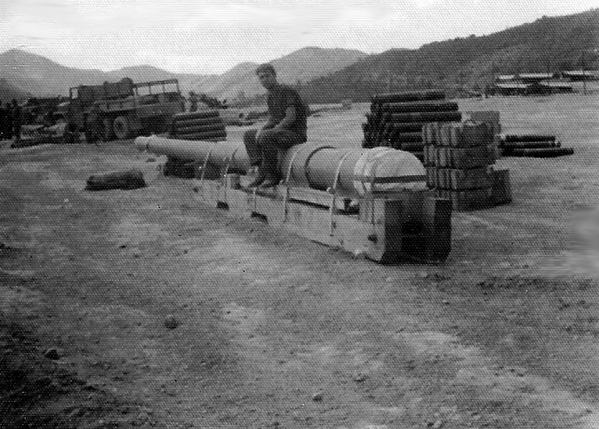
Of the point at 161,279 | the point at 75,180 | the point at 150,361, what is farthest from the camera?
the point at 75,180

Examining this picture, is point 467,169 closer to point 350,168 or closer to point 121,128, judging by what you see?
point 350,168

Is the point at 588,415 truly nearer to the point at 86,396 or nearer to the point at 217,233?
the point at 86,396

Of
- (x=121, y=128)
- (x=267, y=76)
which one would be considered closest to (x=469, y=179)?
(x=267, y=76)

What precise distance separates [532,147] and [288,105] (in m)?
8.93

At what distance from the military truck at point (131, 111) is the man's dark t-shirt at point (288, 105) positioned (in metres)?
17.8

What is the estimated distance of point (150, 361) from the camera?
5258mm

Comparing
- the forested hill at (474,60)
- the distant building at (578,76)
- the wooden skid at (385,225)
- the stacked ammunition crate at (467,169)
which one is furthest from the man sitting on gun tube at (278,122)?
the forested hill at (474,60)

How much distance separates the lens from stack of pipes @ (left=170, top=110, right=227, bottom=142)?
21.1 m

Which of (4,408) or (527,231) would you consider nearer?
(4,408)

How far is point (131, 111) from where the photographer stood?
28.0m

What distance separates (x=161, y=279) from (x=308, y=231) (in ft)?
6.89

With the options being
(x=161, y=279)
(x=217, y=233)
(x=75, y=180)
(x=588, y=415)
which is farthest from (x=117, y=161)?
(x=588, y=415)

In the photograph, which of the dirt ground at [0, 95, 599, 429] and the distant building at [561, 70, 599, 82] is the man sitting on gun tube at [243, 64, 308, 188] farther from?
the distant building at [561, 70, 599, 82]

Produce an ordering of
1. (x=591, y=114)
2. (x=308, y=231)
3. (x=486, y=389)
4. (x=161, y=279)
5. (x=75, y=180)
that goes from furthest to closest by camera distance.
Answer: (x=591, y=114), (x=75, y=180), (x=308, y=231), (x=161, y=279), (x=486, y=389)
